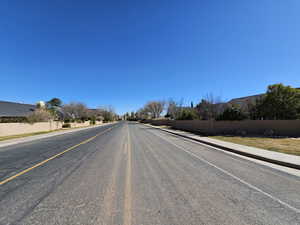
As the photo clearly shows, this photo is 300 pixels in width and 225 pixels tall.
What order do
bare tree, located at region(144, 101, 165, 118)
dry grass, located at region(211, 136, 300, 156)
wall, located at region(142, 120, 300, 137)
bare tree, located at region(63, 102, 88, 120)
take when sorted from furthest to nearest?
bare tree, located at region(63, 102, 88, 120) < bare tree, located at region(144, 101, 165, 118) < wall, located at region(142, 120, 300, 137) < dry grass, located at region(211, 136, 300, 156)

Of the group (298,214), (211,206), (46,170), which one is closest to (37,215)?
(46,170)

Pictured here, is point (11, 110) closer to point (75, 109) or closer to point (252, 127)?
point (75, 109)

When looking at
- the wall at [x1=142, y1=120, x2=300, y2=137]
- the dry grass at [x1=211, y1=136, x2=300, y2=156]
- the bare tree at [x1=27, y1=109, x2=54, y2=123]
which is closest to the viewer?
the dry grass at [x1=211, y1=136, x2=300, y2=156]

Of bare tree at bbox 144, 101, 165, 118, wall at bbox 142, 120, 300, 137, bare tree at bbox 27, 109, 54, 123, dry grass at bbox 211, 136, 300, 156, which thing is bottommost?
dry grass at bbox 211, 136, 300, 156

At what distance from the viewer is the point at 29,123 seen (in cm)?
2345

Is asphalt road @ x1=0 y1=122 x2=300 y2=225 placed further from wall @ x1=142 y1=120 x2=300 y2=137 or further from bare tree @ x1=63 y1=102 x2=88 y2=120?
bare tree @ x1=63 y1=102 x2=88 y2=120

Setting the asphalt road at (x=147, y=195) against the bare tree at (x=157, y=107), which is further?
the bare tree at (x=157, y=107)

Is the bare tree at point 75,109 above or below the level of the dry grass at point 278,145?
above

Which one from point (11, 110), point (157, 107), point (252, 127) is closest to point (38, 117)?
point (11, 110)

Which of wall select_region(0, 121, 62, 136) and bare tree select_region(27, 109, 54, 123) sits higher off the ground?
bare tree select_region(27, 109, 54, 123)

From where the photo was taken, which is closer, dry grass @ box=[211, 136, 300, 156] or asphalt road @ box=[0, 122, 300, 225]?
asphalt road @ box=[0, 122, 300, 225]

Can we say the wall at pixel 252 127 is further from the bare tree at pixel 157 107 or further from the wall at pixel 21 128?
the bare tree at pixel 157 107

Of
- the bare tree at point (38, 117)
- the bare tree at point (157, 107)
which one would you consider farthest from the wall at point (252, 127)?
the bare tree at point (157, 107)

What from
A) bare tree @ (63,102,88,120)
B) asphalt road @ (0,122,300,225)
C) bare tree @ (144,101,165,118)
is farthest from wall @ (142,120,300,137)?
bare tree @ (63,102,88,120)
